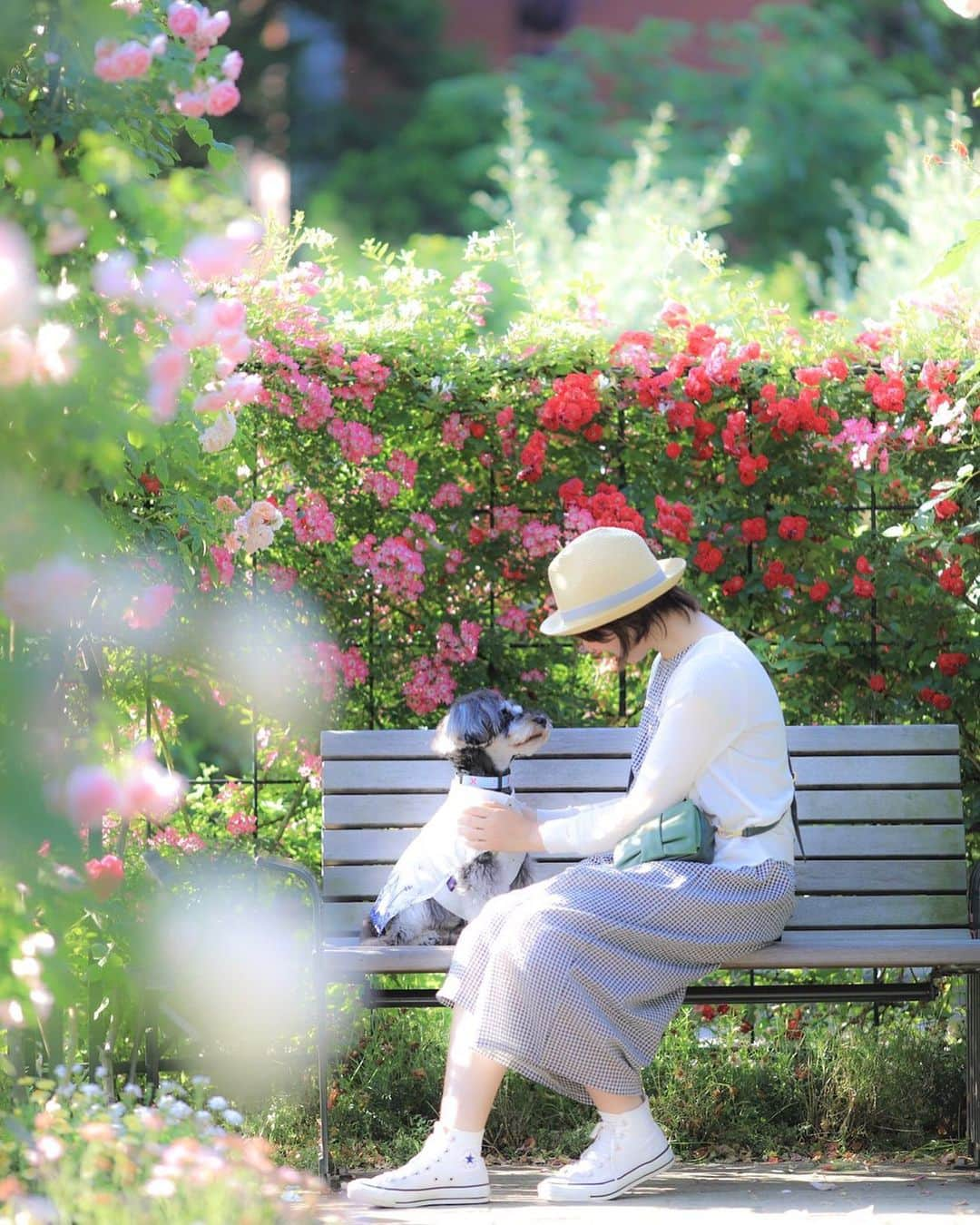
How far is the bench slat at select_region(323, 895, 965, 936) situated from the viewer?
4164 mm

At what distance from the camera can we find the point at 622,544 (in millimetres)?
3768

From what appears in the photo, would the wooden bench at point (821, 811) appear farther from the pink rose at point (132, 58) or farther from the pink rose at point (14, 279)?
the pink rose at point (14, 279)

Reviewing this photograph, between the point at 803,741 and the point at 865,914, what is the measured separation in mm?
436

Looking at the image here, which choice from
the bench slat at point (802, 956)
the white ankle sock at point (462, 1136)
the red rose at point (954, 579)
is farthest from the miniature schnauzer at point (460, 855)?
the red rose at point (954, 579)

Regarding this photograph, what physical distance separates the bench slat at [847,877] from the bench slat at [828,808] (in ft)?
0.36

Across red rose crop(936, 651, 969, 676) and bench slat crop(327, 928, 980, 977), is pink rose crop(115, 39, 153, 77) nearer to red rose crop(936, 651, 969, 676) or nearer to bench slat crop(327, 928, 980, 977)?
bench slat crop(327, 928, 980, 977)

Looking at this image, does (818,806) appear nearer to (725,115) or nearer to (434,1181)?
(434,1181)

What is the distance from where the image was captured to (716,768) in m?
3.69

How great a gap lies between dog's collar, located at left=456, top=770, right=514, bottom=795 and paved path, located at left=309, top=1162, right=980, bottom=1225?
0.85 m

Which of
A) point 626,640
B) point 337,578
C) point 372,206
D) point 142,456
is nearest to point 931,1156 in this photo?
point 626,640

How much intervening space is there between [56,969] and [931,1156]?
2515 millimetres

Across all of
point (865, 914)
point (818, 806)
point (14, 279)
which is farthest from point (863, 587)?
point (14, 279)

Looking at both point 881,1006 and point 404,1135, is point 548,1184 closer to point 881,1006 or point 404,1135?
point 404,1135

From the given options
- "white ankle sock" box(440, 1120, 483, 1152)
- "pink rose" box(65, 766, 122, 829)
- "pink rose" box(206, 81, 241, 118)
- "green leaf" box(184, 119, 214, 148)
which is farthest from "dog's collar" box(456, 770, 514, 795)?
"pink rose" box(65, 766, 122, 829)
